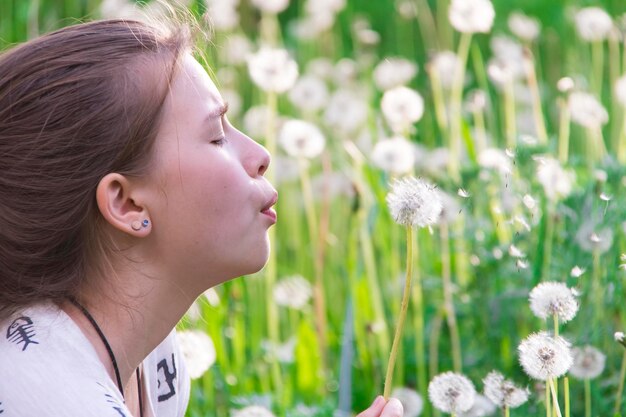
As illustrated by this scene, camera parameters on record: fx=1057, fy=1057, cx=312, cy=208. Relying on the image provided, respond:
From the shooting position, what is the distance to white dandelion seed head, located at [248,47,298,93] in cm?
205

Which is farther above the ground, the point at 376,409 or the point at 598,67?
the point at 598,67

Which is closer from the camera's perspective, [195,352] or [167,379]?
[167,379]

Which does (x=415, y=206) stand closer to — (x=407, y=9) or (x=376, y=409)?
(x=376, y=409)

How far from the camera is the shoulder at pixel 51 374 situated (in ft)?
3.48

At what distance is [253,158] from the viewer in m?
1.19

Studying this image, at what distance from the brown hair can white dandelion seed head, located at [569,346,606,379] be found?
24.9 inches

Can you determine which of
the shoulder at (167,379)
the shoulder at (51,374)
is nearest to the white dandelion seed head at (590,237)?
the shoulder at (167,379)

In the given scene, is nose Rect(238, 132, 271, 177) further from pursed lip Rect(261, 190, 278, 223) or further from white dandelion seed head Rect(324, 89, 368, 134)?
white dandelion seed head Rect(324, 89, 368, 134)

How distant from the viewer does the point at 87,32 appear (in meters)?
1.22

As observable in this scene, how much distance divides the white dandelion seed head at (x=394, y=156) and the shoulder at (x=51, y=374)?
815 mm

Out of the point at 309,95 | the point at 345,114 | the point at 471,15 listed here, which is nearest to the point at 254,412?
the point at 471,15

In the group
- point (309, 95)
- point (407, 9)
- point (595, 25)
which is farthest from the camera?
point (407, 9)

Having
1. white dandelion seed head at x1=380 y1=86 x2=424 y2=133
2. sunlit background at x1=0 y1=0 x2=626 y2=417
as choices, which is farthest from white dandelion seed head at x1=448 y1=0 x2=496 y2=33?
white dandelion seed head at x1=380 y1=86 x2=424 y2=133

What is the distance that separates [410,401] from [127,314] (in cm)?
59
